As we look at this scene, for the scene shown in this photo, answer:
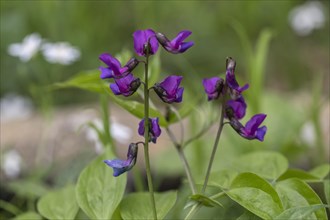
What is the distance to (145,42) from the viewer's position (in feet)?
4.20

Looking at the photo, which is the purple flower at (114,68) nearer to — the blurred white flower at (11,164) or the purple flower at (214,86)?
the purple flower at (214,86)

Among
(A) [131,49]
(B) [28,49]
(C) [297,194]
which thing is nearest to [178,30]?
(A) [131,49]

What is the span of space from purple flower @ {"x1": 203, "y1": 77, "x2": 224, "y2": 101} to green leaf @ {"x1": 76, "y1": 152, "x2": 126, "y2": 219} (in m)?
0.30

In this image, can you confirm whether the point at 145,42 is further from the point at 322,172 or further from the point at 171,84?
the point at 322,172

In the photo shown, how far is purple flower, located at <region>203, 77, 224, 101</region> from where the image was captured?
1.39 metres

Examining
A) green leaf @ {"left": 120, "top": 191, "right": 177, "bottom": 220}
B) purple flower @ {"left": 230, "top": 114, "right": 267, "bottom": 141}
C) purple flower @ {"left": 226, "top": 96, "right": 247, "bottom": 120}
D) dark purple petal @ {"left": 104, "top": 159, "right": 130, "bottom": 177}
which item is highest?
purple flower @ {"left": 226, "top": 96, "right": 247, "bottom": 120}

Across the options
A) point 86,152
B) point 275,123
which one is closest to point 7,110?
point 86,152

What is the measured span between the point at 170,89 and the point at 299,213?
340 mm

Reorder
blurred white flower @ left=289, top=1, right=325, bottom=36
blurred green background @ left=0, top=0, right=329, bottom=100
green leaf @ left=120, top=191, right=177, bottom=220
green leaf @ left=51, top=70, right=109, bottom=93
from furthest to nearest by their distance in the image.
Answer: blurred white flower @ left=289, top=1, right=325, bottom=36 → blurred green background @ left=0, top=0, right=329, bottom=100 → green leaf @ left=51, top=70, right=109, bottom=93 → green leaf @ left=120, top=191, right=177, bottom=220

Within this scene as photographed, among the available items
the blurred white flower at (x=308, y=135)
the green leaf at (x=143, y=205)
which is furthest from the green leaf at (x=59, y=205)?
the blurred white flower at (x=308, y=135)

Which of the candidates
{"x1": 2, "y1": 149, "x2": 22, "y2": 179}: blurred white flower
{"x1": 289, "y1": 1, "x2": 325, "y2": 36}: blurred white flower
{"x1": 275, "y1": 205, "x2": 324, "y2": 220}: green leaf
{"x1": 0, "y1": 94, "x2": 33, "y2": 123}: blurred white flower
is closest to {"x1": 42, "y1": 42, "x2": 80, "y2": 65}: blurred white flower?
{"x1": 2, "y1": 149, "x2": 22, "y2": 179}: blurred white flower

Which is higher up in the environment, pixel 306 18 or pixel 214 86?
pixel 306 18

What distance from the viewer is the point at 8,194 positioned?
8.51ft

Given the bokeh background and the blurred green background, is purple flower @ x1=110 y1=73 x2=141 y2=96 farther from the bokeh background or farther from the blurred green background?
the blurred green background
